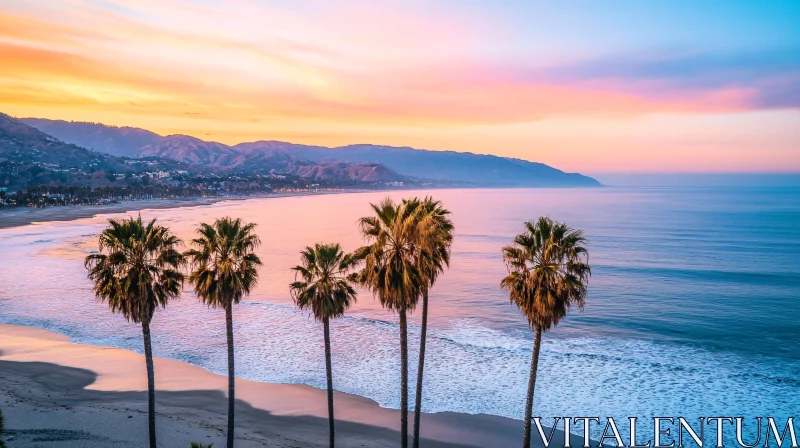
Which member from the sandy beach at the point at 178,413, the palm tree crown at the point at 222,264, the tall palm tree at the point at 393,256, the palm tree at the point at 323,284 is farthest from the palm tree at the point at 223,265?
the sandy beach at the point at 178,413

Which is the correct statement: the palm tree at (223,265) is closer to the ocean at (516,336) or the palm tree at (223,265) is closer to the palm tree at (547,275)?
the palm tree at (547,275)

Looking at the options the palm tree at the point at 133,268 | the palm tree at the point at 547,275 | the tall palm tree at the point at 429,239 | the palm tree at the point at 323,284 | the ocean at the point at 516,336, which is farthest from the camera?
the ocean at the point at 516,336

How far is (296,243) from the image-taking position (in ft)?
305

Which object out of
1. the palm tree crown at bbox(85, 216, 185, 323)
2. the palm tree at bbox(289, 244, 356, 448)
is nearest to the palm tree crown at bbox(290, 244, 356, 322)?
the palm tree at bbox(289, 244, 356, 448)

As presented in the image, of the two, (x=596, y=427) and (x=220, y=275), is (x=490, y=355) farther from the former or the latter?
(x=220, y=275)

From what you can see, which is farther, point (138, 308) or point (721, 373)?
point (721, 373)

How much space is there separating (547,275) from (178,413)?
19.2 metres

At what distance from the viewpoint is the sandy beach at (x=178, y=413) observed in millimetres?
22656

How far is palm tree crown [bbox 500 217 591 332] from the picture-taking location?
59.0 feet

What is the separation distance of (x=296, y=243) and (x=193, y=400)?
66.0m

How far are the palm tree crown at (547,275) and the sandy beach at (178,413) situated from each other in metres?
8.85

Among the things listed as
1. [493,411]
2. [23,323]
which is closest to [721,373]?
[493,411]

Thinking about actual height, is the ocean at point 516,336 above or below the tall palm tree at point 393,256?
below

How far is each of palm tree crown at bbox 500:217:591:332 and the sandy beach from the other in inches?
348
